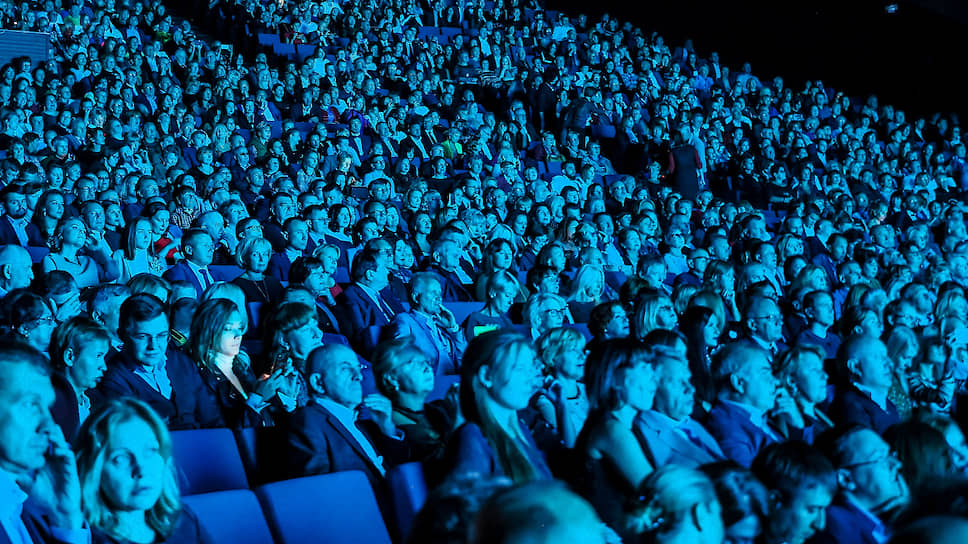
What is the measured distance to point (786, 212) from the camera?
26.6 ft

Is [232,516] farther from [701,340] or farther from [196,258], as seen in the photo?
[196,258]

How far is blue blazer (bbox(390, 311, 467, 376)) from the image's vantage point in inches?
150

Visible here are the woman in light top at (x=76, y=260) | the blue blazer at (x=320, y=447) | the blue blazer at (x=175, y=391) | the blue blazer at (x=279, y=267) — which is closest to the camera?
the blue blazer at (x=320, y=447)

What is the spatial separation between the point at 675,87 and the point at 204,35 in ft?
15.1

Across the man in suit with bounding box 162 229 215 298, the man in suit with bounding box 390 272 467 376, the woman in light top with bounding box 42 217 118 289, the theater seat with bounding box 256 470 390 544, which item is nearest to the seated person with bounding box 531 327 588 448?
the theater seat with bounding box 256 470 390 544

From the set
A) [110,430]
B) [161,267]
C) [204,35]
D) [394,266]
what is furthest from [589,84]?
[110,430]

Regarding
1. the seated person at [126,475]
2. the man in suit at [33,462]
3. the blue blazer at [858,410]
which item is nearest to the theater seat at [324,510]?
the seated person at [126,475]

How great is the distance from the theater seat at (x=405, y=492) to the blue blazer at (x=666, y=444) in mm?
→ 462

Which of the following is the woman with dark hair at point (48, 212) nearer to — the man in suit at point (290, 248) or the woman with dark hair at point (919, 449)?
the man in suit at point (290, 248)

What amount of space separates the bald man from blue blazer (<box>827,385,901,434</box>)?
2743mm

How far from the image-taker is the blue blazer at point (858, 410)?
125 inches

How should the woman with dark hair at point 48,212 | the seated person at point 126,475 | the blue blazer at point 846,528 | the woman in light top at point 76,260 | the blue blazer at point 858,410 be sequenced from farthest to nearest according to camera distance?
the woman with dark hair at point 48,212, the woman in light top at point 76,260, the blue blazer at point 858,410, the blue blazer at point 846,528, the seated person at point 126,475

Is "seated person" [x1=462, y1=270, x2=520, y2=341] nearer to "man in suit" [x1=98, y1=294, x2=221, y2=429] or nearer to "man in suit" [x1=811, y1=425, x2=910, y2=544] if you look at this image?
"man in suit" [x1=98, y1=294, x2=221, y2=429]

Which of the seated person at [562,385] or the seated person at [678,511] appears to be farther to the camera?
the seated person at [562,385]
